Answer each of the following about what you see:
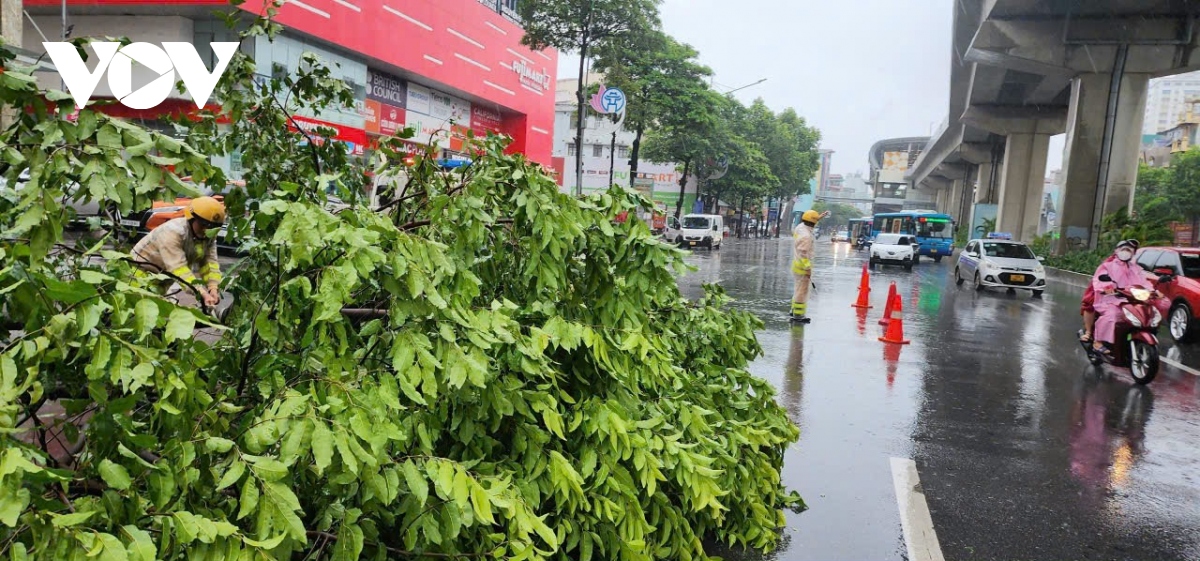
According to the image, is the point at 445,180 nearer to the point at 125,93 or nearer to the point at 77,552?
the point at 125,93

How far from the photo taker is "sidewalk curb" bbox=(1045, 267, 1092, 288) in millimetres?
26516

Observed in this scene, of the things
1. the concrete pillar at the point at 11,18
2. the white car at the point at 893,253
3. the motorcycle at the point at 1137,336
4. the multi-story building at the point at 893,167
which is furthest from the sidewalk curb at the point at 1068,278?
the multi-story building at the point at 893,167

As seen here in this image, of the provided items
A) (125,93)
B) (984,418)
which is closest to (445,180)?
(125,93)

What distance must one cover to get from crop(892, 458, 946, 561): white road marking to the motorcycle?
5.27 m

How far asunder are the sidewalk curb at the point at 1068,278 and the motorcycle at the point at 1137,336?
55.1 ft

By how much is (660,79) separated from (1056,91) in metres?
20.2

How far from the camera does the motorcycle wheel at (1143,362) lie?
951cm

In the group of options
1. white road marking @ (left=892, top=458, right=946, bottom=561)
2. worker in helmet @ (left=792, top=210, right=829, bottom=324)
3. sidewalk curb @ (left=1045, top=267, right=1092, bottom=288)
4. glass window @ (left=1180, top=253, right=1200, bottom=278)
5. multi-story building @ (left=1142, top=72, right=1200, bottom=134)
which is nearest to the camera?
white road marking @ (left=892, top=458, right=946, bottom=561)

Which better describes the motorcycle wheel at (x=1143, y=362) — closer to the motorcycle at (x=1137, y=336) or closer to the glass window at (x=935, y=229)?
the motorcycle at (x=1137, y=336)

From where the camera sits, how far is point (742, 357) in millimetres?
5035

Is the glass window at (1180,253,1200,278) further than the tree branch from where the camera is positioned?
Yes

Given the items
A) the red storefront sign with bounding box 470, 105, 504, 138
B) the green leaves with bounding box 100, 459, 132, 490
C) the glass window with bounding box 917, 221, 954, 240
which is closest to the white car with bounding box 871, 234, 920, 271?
the glass window with bounding box 917, 221, 954, 240

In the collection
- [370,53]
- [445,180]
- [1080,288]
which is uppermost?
[370,53]

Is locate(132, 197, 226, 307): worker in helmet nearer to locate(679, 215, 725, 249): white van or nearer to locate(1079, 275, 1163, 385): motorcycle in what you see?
locate(1079, 275, 1163, 385): motorcycle
